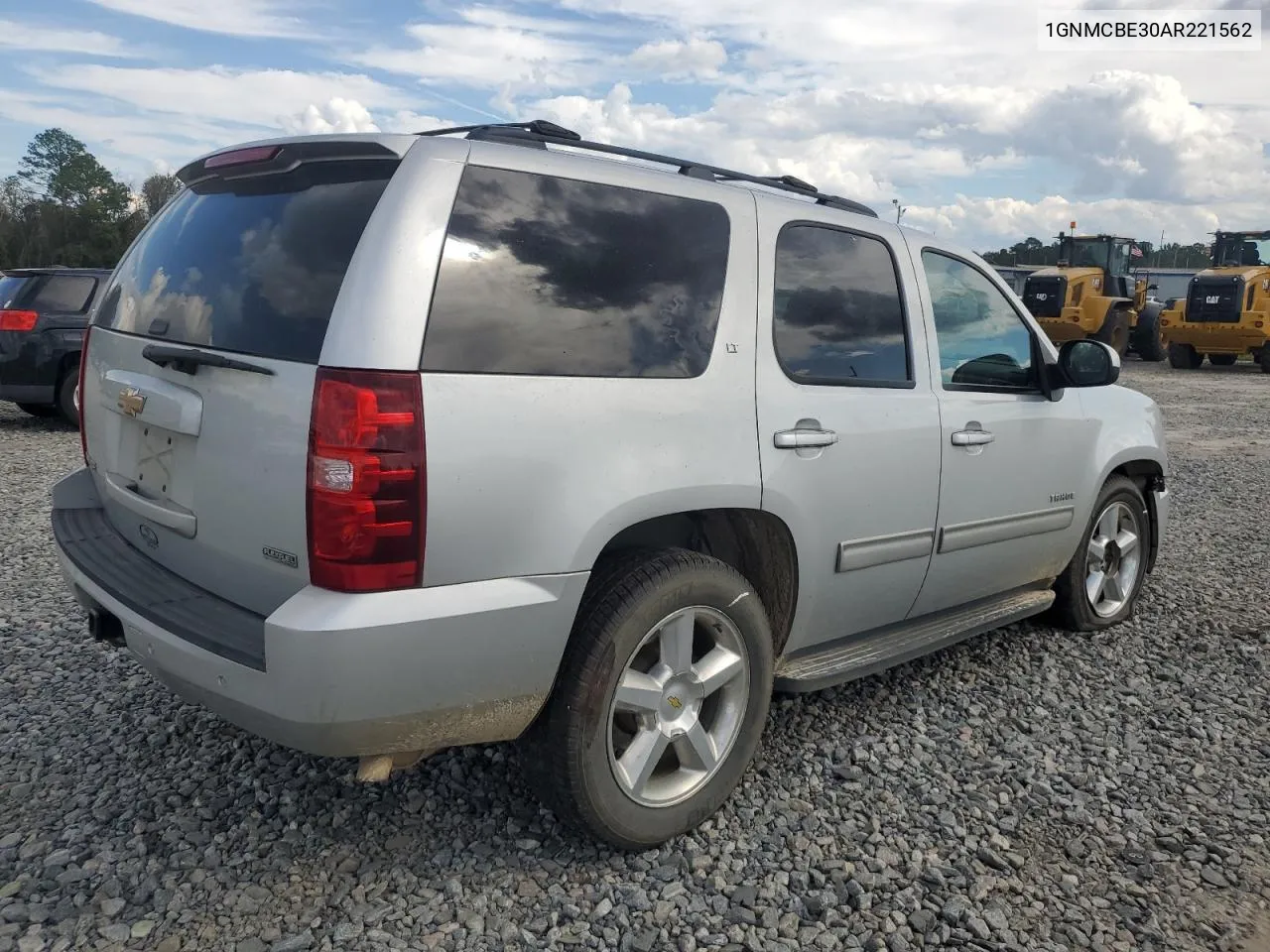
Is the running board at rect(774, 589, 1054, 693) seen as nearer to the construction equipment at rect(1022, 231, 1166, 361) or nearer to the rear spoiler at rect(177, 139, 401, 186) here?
the rear spoiler at rect(177, 139, 401, 186)

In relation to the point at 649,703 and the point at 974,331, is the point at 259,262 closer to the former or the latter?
the point at 649,703

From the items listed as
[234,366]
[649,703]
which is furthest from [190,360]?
[649,703]

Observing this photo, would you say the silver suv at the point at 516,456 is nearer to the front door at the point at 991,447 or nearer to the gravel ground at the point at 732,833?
the front door at the point at 991,447

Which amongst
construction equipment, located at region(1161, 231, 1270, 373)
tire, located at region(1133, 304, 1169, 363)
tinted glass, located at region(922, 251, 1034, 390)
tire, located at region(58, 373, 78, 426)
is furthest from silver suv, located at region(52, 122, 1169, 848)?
tire, located at region(1133, 304, 1169, 363)

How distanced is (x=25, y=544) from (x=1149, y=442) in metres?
6.15

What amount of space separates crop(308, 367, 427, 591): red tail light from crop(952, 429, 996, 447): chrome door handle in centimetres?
210

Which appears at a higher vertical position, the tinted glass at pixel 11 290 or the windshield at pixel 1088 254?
the windshield at pixel 1088 254

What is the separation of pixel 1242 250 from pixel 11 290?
23899mm

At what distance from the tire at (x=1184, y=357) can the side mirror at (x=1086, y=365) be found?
2156cm

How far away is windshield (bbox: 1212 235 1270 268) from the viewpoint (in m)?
22.8

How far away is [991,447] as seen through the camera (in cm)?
376

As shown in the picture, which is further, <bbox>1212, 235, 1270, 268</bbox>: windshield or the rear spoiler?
<bbox>1212, 235, 1270, 268</bbox>: windshield

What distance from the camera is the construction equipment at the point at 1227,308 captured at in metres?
21.2

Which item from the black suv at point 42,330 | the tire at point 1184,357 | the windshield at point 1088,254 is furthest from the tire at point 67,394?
the tire at point 1184,357
